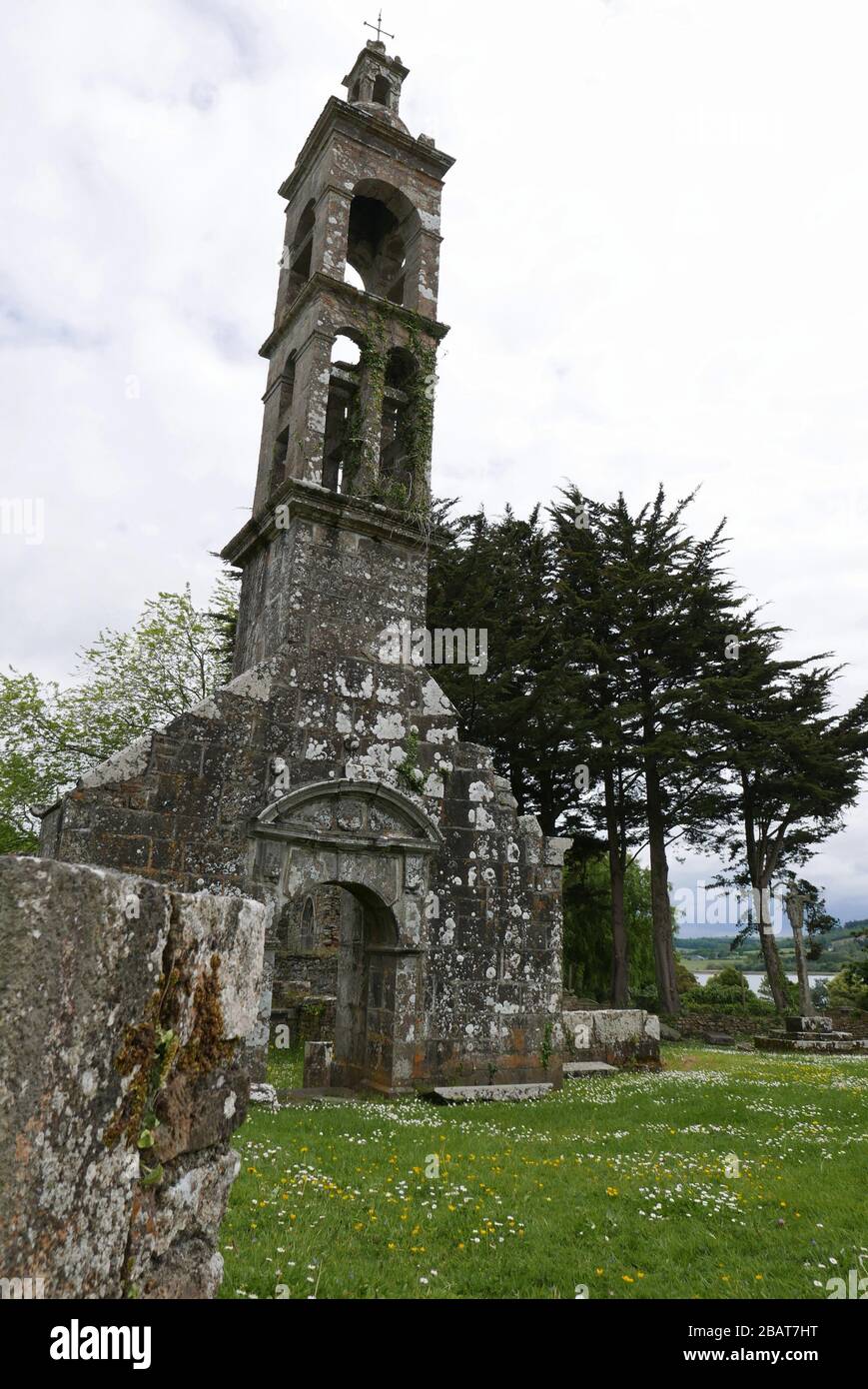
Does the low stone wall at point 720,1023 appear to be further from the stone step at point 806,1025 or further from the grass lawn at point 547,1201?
the grass lawn at point 547,1201

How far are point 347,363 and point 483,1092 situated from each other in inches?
422

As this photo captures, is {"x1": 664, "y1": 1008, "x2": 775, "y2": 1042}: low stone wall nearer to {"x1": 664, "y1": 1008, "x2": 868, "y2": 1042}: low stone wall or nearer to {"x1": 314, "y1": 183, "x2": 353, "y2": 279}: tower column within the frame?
{"x1": 664, "y1": 1008, "x2": 868, "y2": 1042}: low stone wall

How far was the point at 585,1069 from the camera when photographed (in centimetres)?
1349

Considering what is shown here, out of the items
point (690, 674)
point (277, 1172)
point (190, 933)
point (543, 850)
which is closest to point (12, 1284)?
point (190, 933)

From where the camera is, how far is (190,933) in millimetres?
2219

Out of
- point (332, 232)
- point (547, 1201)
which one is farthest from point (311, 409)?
point (547, 1201)

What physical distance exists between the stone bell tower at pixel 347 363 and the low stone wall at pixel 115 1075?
8491 mm

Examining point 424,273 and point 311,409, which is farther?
point 424,273

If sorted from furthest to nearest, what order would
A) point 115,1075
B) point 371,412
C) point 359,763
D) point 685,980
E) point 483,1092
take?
1. point 685,980
2. point 371,412
3. point 359,763
4. point 483,1092
5. point 115,1075

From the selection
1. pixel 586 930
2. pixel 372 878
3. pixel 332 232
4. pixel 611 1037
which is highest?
pixel 332 232

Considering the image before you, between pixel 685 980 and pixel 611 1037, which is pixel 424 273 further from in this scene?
pixel 685 980

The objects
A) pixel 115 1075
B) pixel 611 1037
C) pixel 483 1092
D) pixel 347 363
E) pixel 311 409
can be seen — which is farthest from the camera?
pixel 611 1037

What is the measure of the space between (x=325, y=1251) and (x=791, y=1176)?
13.2ft

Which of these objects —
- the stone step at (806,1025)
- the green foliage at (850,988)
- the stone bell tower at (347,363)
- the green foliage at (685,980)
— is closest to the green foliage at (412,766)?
the stone bell tower at (347,363)
